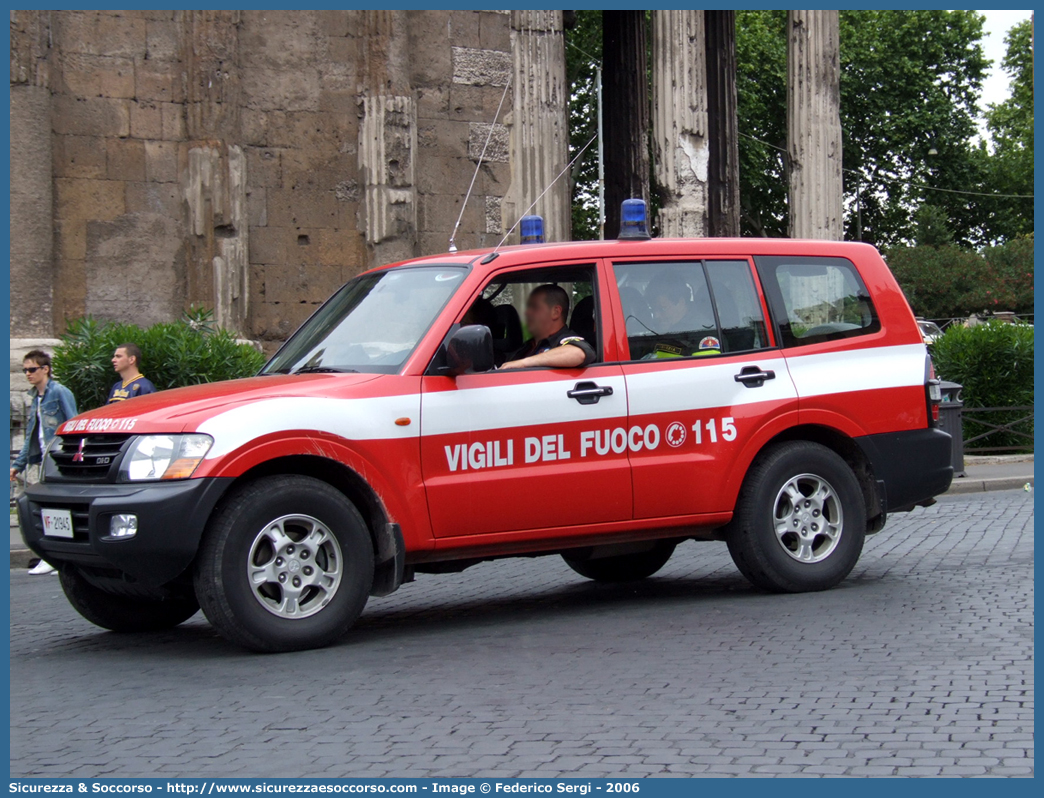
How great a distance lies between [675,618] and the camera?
771 cm

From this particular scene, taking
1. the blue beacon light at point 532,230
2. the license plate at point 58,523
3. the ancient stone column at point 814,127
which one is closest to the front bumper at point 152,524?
the license plate at point 58,523

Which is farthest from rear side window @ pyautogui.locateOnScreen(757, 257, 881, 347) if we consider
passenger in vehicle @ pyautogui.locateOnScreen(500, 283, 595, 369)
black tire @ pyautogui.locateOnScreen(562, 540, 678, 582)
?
black tire @ pyautogui.locateOnScreen(562, 540, 678, 582)

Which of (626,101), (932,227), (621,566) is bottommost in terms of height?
(621,566)

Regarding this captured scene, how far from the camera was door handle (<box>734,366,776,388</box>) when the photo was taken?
813cm

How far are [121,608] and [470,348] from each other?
2504 millimetres

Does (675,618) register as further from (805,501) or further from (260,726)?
(260,726)

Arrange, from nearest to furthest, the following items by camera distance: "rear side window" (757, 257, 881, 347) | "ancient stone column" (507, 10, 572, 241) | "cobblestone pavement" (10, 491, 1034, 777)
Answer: "cobblestone pavement" (10, 491, 1034, 777) < "rear side window" (757, 257, 881, 347) < "ancient stone column" (507, 10, 572, 241)

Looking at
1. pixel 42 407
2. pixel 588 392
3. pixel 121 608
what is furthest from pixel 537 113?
Answer: pixel 121 608

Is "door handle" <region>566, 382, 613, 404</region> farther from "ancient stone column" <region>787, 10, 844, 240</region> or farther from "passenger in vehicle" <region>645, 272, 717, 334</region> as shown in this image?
"ancient stone column" <region>787, 10, 844, 240</region>

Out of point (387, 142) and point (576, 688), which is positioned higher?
point (387, 142)

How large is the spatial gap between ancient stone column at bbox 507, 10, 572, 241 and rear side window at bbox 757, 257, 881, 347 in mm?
11417

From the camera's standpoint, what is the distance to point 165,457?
21.8ft

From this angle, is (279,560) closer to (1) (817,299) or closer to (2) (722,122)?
(1) (817,299)

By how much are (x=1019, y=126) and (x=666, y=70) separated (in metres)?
43.3
